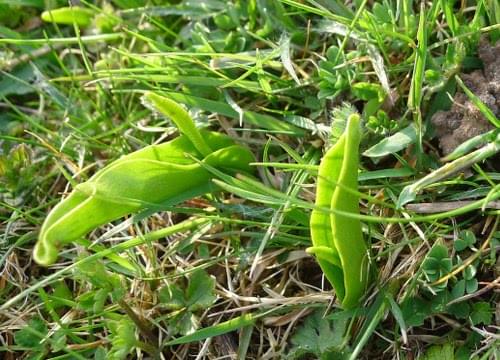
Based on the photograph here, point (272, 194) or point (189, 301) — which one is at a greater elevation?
point (272, 194)

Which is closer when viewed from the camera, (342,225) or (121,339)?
(342,225)

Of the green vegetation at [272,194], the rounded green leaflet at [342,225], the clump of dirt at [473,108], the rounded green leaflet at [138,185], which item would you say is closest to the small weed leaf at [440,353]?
the green vegetation at [272,194]

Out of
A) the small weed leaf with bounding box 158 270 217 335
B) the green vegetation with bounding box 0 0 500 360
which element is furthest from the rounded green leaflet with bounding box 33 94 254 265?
the small weed leaf with bounding box 158 270 217 335

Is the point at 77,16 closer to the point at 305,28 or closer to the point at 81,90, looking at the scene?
the point at 81,90

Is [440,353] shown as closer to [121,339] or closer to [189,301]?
[189,301]

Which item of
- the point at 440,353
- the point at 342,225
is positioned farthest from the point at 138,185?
the point at 440,353

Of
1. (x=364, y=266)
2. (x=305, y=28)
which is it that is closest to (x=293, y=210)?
(x=364, y=266)
